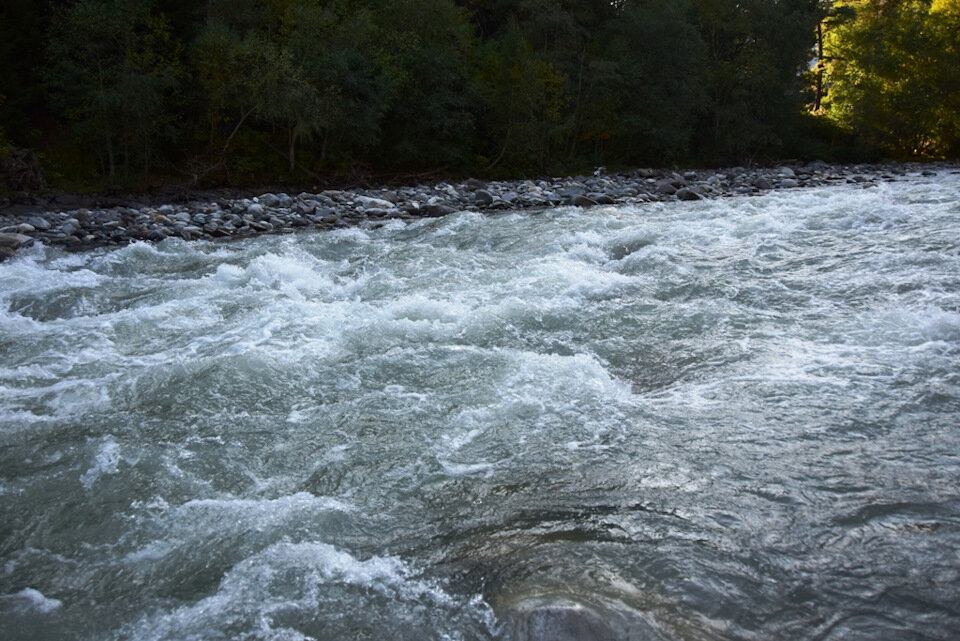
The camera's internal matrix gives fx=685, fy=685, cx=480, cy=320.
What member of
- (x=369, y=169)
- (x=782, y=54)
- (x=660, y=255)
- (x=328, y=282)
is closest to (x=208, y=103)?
(x=369, y=169)

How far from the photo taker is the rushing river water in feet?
9.12

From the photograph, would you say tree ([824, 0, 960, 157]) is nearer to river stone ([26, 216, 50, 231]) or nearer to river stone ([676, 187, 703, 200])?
river stone ([676, 187, 703, 200])

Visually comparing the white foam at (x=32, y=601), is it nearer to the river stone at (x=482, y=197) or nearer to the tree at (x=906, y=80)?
the river stone at (x=482, y=197)

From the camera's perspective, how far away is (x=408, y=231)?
12375 mm

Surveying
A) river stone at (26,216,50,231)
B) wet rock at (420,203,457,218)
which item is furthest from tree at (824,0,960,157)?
river stone at (26,216,50,231)

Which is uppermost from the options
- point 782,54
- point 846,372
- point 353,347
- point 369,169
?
point 782,54

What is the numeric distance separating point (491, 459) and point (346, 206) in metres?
12.1

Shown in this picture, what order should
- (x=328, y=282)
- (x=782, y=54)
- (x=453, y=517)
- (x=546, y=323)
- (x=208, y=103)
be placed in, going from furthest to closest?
(x=782, y=54) < (x=208, y=103) < (x=328, y=282) < (x=546, y=323) < (x=453, y=517)

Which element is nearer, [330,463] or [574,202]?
[330,463]

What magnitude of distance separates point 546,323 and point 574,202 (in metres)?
9.46

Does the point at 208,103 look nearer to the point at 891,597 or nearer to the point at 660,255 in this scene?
the point at 660,255

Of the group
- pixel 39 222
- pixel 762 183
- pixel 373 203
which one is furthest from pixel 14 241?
pixel 762 183

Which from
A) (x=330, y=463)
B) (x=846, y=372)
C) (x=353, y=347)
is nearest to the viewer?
(x=330, y=463)

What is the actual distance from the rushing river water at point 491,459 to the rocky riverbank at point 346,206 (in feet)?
14.9
